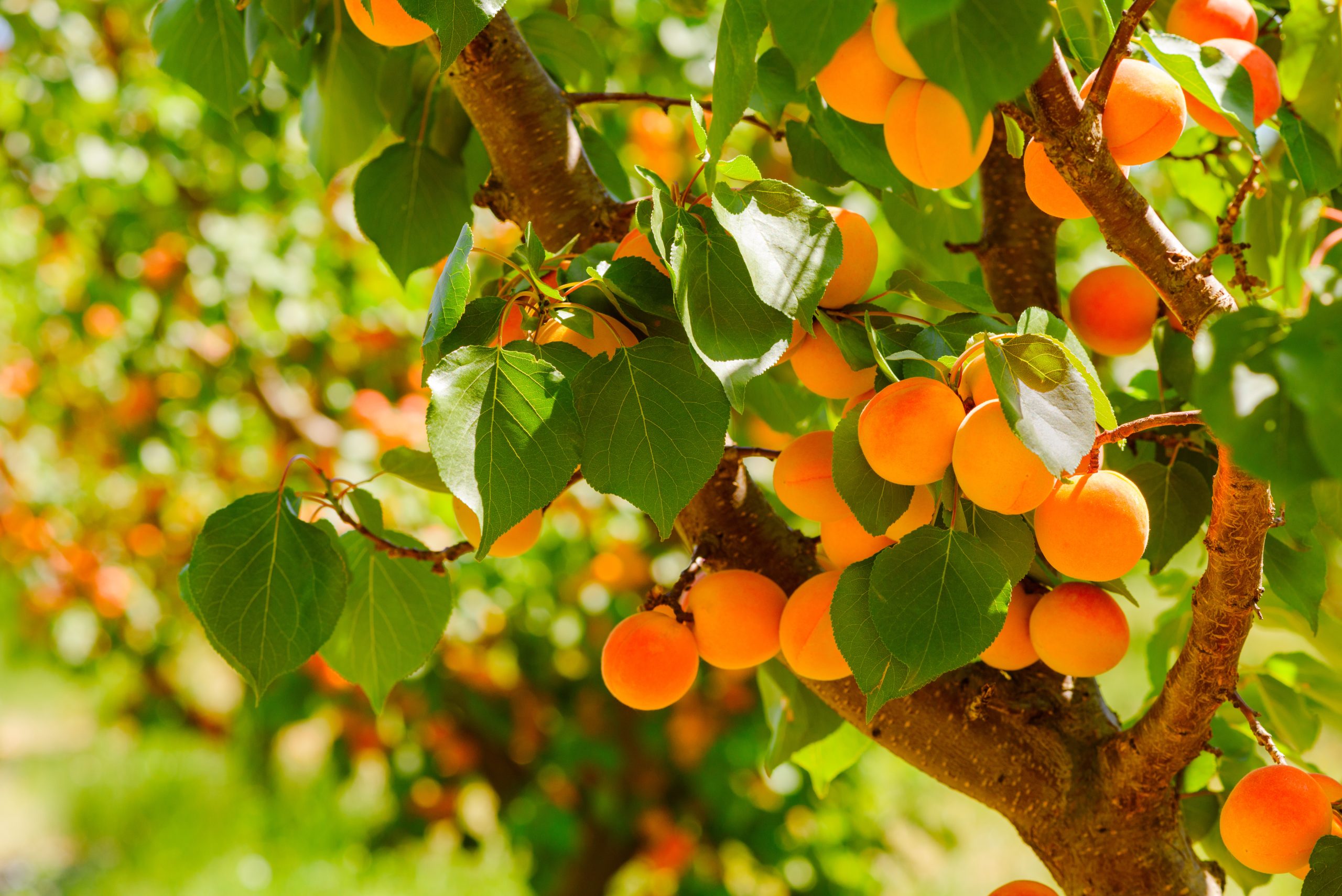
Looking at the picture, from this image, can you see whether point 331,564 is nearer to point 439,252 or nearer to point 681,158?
point 439,252

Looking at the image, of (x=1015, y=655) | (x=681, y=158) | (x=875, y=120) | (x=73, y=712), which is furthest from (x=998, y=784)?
(x=73, y=712)

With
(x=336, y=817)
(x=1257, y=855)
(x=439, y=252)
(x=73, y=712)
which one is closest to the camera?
(x=1257, y=855)

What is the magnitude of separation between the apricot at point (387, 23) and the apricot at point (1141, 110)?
0.25m

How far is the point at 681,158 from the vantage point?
57.3 inches

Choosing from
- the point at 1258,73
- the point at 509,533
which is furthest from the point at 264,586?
the point at 1258,73

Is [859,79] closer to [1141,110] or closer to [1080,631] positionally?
[1141,110]

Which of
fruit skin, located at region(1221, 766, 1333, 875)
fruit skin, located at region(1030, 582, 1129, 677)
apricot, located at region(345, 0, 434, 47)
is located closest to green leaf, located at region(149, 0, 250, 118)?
apricot, located at region(345, 0, 434, 47)

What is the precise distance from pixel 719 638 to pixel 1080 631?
15 cm

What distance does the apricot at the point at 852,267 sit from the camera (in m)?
0.37

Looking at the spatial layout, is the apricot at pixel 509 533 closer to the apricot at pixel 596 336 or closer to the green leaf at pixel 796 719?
the apricot at pixel 596 336

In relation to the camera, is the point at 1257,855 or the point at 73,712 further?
the point at 73,712

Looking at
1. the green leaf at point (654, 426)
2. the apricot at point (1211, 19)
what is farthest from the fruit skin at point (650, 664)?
the apricot at point (1211, 19)

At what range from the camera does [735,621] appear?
428 millimetres

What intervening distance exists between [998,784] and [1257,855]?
0.12m
